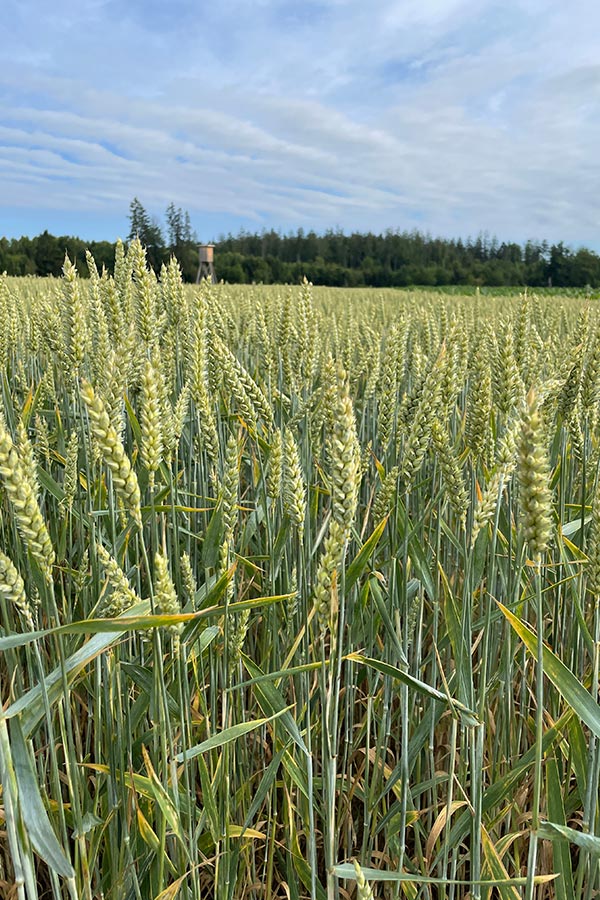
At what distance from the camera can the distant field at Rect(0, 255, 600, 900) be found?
812mm

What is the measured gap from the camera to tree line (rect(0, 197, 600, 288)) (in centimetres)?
2308

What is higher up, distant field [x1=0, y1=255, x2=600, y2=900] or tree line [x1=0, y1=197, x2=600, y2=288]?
tree line [x1=0, y1=197, x2=600, y2=288]

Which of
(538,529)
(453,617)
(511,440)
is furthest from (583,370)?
(538,529)

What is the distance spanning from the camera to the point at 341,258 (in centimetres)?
5959

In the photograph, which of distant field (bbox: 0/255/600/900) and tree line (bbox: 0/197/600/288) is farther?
tree line (bbox: 0/197/600/288)

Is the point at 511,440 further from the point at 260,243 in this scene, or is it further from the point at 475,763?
the point at 260,243

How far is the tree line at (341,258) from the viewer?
909 inches

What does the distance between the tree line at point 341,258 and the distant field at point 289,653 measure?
4048 millimetres

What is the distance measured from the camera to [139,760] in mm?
1308

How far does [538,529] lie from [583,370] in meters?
0.87

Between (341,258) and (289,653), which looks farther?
(341,258)

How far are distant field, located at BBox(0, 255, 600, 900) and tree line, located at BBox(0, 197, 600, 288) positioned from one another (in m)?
4.05

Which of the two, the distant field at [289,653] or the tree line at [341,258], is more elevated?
the tree line at [341,258]

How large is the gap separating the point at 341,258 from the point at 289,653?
61404 mm
